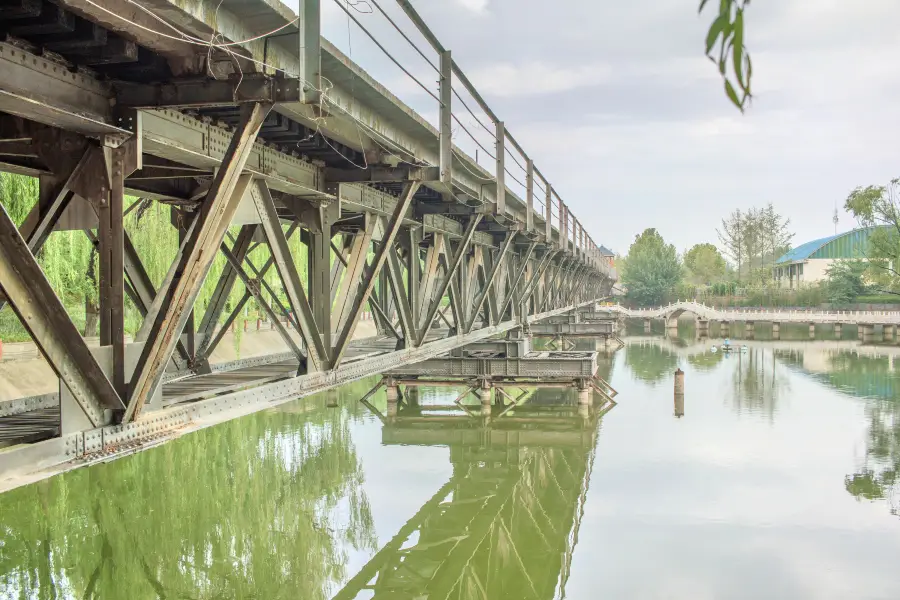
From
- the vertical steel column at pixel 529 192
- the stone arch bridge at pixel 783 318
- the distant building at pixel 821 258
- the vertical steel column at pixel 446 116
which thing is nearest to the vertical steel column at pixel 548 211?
the vertical steel column at pixel 529 192

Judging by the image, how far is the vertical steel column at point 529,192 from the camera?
1903 cm

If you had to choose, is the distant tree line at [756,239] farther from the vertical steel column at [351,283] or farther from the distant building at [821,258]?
the vertical steel column at [351,283]

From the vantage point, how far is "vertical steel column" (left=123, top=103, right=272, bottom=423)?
18.2 feet

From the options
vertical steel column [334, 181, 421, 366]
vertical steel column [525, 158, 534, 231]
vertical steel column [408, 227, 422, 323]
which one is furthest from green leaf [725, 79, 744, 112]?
vertical steel column [525, 158, 534, 231]

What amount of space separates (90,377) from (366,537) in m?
9.95

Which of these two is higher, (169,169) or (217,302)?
(169,169)

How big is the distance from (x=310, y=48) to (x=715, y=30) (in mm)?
5357

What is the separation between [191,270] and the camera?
19.3 feet

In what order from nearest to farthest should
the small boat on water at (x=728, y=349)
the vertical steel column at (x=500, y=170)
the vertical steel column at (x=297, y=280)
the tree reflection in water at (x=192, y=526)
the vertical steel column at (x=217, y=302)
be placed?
the vertical steel column at (x=297, y=280) → the vertical steel column at (x=217, y=302) → the tree reflection in water at (x=192, y=526) → the vertical steel column at (x=500, y=170) → the small boat on water at (x=728, y=349)

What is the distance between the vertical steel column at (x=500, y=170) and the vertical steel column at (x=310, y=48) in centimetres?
888

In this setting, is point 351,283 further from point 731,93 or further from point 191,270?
point 731,93

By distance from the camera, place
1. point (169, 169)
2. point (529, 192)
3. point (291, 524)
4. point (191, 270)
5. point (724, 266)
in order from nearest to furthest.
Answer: point (191, 270) < point (169, 169) < point (291, 524) < point (529, 192) < point (724, 266)

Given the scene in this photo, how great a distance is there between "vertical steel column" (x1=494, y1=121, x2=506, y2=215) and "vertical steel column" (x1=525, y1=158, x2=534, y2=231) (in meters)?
3.25

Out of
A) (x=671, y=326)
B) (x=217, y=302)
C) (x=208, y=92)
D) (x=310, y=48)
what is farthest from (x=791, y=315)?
(x=208, y=92)
